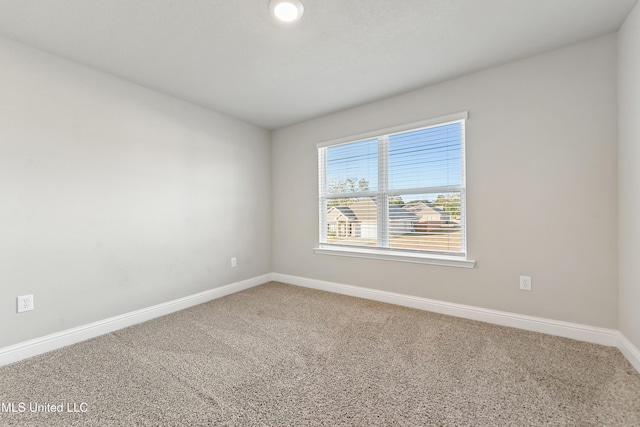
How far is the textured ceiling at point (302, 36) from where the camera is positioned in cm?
172

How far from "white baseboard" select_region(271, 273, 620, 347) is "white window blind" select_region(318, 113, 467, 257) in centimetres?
52

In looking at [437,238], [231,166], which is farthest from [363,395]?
[231,166]

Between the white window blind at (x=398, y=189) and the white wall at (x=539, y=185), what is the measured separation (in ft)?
0.51

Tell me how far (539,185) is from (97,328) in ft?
13.0

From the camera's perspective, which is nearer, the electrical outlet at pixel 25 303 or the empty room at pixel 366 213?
the empty room at pixel 366 213

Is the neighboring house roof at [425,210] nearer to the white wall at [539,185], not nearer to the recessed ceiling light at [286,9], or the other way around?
the white wall at [539,185]

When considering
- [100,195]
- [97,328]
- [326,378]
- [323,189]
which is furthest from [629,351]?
[100,195]

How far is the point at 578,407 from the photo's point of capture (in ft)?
4.66

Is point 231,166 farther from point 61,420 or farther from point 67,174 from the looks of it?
point 61,420

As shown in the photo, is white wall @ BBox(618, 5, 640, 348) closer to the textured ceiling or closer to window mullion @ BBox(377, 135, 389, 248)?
the textured ceiling

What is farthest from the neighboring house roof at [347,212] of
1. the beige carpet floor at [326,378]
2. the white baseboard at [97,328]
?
the white baseboard at [97,328]

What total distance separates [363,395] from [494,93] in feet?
8.76

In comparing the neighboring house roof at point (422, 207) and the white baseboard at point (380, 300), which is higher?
the neighboring house roof at point (422, 207)

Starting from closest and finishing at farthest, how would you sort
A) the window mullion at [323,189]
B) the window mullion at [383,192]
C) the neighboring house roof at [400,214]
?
the neighboring house roof at [400,214], the window mullion at [383,192], the window mullion at [323,189]
